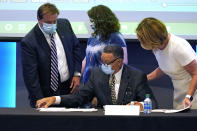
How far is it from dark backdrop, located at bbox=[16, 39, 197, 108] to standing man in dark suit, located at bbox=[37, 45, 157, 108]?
4.96ft

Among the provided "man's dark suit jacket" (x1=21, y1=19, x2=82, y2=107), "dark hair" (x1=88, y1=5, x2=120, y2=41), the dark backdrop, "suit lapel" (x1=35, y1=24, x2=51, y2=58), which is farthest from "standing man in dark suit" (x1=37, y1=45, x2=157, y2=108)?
the dark backdrop

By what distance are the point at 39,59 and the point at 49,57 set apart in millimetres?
84

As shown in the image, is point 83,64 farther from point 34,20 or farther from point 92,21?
point 34,20

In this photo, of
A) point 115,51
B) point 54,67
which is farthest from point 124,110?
point 54,67

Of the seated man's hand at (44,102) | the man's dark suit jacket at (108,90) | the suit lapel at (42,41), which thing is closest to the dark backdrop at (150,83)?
the suit lapel at (42,41)

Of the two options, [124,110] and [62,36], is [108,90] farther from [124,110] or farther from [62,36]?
[62,36]

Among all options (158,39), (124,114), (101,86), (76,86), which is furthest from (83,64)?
(124,114)

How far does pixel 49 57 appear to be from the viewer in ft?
13.2

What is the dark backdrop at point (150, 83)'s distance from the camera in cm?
509
